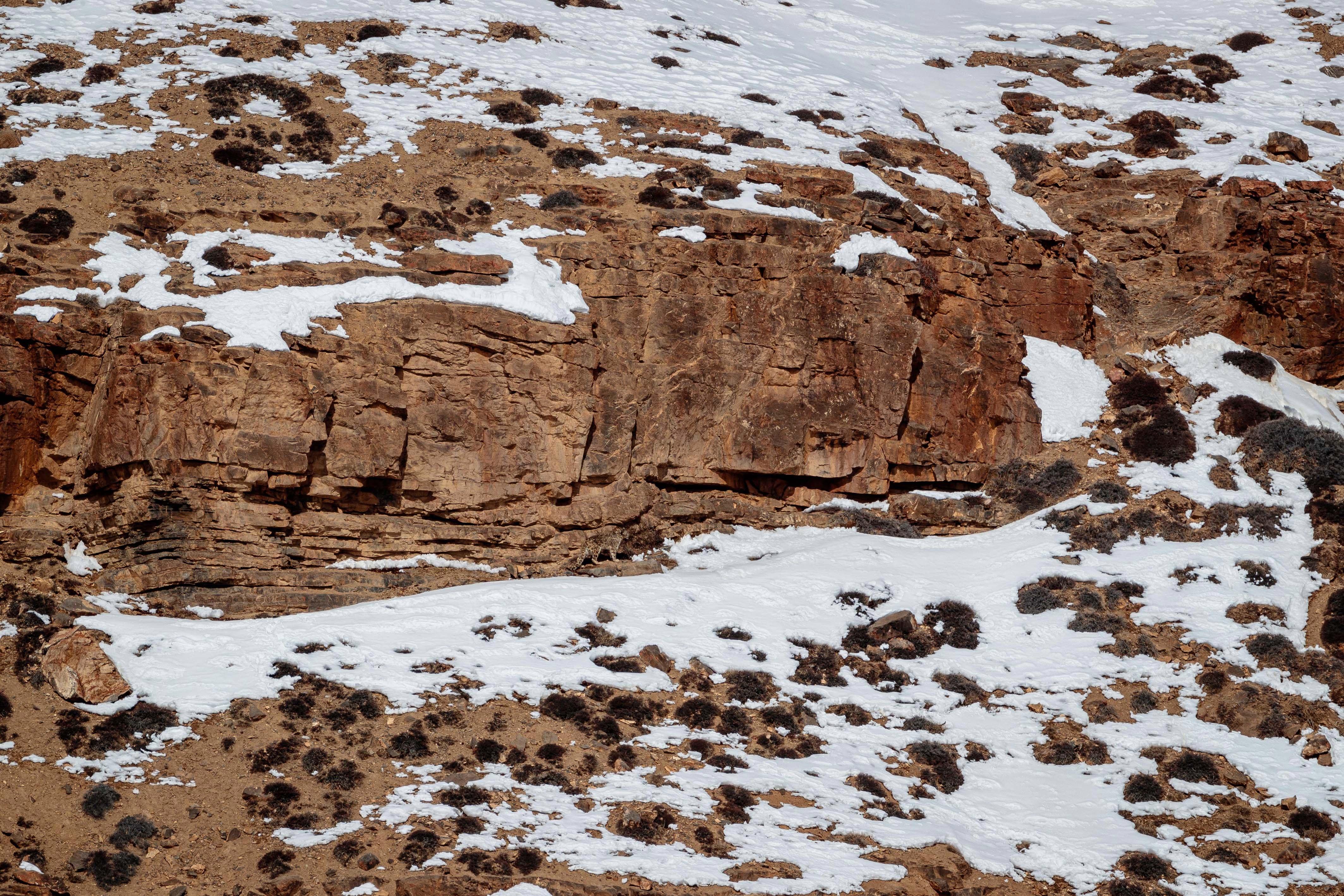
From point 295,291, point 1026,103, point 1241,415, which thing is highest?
point 1026,103

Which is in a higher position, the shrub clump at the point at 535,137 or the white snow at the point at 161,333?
the shrub clump at the point at 535,137

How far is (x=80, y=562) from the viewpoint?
25203 millimetres

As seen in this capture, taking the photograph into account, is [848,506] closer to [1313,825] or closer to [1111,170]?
[1313,825]

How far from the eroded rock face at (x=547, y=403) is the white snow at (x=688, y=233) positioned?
0.32m

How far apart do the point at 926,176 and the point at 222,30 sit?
78.6ft

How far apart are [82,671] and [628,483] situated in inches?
514

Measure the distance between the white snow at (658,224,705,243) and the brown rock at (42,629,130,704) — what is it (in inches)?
674

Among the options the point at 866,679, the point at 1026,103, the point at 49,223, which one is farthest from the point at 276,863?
the point at 1026,103

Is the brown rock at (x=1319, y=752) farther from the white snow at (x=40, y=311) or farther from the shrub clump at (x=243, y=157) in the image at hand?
the shrub clump at (x=243, y=157)

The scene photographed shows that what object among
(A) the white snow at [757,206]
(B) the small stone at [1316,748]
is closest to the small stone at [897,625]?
(B) the small stone at [1316,748]

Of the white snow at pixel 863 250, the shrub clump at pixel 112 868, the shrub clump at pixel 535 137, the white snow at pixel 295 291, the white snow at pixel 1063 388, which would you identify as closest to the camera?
the shrub clump at pixel 112 868

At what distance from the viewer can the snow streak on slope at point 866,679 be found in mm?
20203

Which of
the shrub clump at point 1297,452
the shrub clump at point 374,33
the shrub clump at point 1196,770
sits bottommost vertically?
the shrub clump at point 1196,770

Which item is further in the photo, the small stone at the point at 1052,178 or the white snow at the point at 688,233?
the small stone at the point at 1052,178
